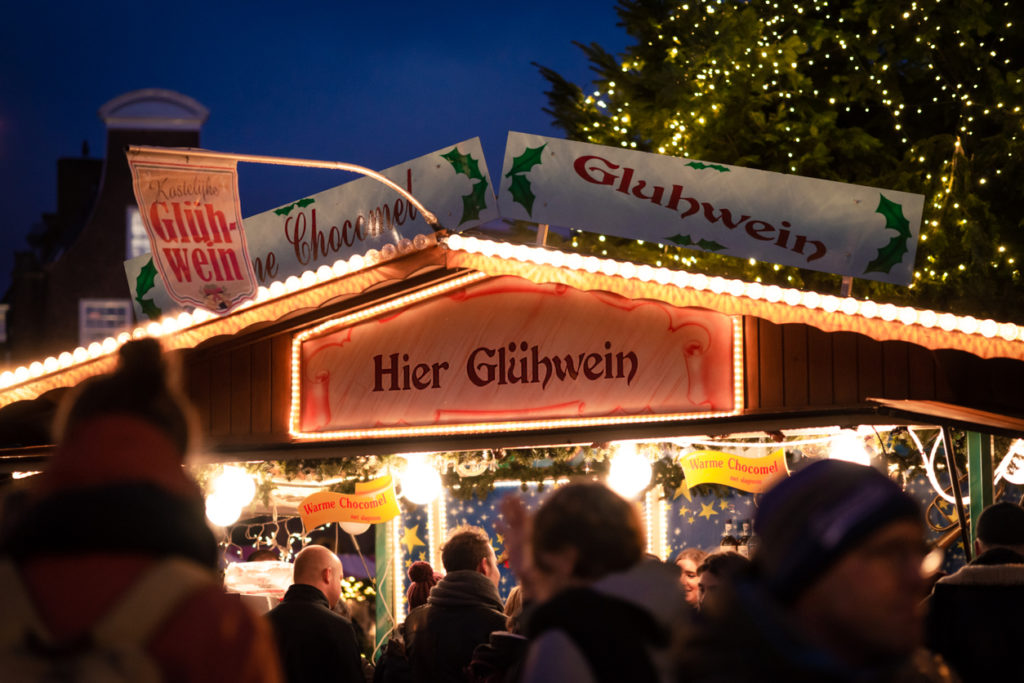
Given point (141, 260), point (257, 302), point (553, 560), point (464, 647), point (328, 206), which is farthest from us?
point (141, 260)

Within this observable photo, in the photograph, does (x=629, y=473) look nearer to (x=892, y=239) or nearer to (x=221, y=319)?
(x=892, y=239)

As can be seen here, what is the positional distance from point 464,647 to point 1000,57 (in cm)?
1545

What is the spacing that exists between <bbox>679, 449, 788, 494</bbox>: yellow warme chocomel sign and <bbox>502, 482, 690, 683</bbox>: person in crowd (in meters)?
7.53

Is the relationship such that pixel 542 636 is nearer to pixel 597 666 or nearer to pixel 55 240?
pixel 597 666

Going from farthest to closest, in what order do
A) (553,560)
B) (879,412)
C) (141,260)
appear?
(141,260) < (879,412) < (553,560)

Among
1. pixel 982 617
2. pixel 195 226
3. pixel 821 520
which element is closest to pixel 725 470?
pixel 195 226

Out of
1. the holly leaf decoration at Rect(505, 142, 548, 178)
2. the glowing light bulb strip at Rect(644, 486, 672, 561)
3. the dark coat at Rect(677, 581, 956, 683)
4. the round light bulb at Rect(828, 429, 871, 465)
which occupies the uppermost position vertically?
the holly leaf decoration at Rect(505, 142, 548, 178)

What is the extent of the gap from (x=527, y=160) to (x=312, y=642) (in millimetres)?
4042

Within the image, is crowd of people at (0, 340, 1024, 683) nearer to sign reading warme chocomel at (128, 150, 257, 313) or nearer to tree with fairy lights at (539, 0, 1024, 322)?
sign reading warme chocomel at (128, 150, 257, 313)

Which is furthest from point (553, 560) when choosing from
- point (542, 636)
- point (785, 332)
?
point (785, 332)

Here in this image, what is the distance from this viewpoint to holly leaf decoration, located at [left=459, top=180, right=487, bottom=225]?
865 cm

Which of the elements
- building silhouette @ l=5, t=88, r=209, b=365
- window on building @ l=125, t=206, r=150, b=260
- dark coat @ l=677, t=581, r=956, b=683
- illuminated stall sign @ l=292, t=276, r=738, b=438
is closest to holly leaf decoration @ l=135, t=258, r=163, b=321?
illuminated stall sign @ l=292, t=276, r=738, b=438

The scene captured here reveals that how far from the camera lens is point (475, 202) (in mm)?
8672

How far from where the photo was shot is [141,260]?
33.7ft
